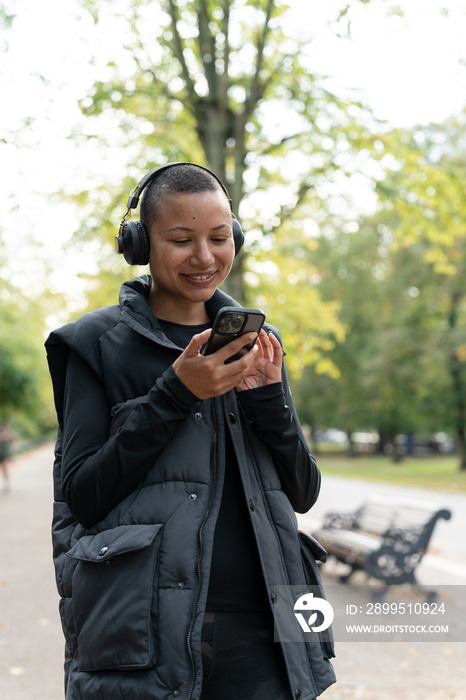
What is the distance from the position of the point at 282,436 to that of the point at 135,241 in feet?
2.19

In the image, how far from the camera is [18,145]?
28.1 feet

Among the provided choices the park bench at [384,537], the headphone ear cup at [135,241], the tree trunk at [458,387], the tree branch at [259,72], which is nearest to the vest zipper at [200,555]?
the headphone ear cup at [135,241]

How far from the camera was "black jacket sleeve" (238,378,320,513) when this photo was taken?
1.90 m

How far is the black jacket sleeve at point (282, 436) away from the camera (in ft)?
6.22

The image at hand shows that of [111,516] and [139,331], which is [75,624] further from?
[139,331]

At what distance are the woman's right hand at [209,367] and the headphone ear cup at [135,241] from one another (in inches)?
16.5

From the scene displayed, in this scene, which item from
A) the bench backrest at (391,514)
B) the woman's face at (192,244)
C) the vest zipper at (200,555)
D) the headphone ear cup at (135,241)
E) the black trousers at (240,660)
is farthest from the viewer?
the bench backrest at (391,514)

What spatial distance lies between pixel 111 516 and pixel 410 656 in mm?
5151

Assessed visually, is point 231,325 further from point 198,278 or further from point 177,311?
point 177,311

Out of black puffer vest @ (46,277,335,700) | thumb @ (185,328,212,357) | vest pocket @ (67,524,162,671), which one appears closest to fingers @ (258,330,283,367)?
black puffer vest @ (46,277,335,700)

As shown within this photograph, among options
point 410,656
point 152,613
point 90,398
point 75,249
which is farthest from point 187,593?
point 75,249

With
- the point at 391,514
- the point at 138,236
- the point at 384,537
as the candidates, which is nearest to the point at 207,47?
the point at 384,537

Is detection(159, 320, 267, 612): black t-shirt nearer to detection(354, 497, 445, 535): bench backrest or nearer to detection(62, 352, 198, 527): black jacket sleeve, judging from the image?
detection(62, 352, 198, 527): black jacket sleeve

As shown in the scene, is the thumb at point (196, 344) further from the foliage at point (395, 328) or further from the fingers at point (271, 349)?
the foliage at point (395, 328)
